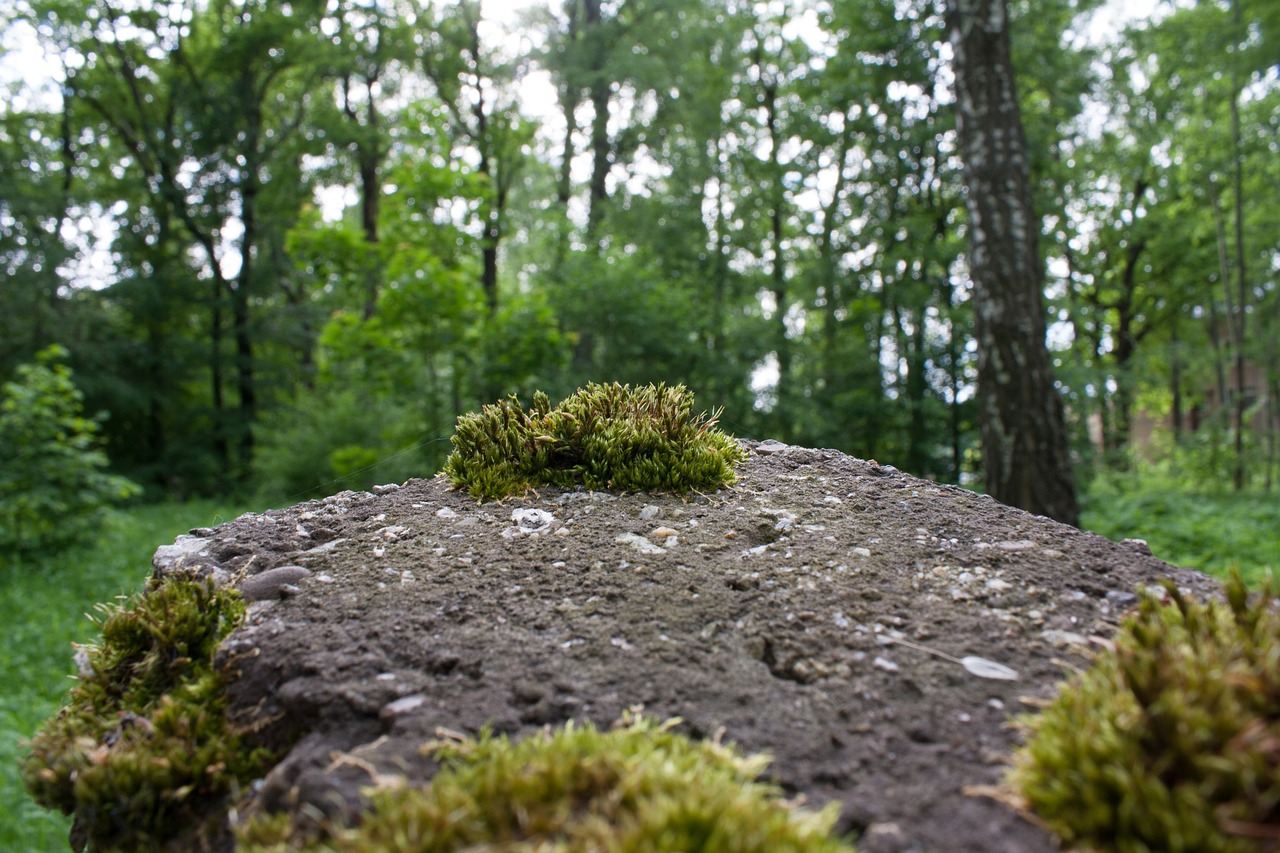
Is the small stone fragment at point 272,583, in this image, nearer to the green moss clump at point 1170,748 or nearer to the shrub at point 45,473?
the green moss clump at point 1170,748

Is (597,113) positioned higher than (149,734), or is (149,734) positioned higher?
(597,113)

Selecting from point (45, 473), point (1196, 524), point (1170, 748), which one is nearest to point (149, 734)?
point (1170, 748)

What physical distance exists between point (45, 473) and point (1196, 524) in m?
13.9

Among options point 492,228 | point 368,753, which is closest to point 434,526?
point 368,753

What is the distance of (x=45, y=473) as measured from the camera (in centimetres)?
821

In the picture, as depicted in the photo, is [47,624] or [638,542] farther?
[47,624]

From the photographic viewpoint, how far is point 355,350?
24.0ft

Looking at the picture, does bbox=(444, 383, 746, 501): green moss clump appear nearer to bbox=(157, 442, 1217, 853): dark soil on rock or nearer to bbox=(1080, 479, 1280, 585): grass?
bbox=(157, 442, 1217, 853): dark soil on rock

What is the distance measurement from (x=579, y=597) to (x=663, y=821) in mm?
851

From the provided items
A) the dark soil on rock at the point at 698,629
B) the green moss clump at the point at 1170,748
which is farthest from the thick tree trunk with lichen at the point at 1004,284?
the green moss clump at the point at 1170,748

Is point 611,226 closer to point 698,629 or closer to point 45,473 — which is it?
point 45,473

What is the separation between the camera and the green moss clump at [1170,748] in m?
0.86

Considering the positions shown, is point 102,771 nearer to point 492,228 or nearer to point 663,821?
point 663,821

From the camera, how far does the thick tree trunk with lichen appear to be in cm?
492
